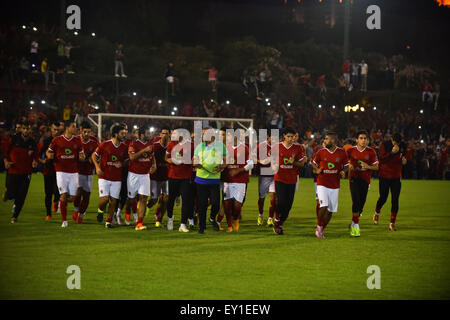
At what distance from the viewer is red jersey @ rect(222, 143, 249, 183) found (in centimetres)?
1429

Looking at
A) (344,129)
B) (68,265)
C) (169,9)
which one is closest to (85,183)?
(68,265)

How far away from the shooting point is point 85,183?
1518 cm

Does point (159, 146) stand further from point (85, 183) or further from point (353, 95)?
point (353, 95)

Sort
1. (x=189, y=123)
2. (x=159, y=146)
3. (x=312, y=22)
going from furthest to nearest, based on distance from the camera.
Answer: (x=312, y=22), (x=189, y=123), (x=159, y=146)

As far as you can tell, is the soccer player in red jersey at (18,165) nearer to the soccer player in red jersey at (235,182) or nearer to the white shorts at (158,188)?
the white shorts at (158,188)

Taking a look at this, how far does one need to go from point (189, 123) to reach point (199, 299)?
29.0 m

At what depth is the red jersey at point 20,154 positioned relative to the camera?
14500 millimetres

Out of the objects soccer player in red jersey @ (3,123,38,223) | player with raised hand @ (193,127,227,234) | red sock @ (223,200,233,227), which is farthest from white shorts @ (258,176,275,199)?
soccer player in red jersey @ (3,123,38,223)

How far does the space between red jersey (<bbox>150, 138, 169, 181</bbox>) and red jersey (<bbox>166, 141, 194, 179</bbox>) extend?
3.20 feet

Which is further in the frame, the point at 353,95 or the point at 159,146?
the point at 353,95

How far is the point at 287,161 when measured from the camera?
13.5 metres

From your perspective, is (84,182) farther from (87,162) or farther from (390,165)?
(390,165)

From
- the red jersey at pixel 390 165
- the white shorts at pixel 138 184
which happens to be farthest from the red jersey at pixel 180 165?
the red jersey at pixel 390 165

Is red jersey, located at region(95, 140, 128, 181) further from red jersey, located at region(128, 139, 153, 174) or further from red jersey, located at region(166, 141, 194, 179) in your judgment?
red jersey, located at region(166, 141, 194, 179)
